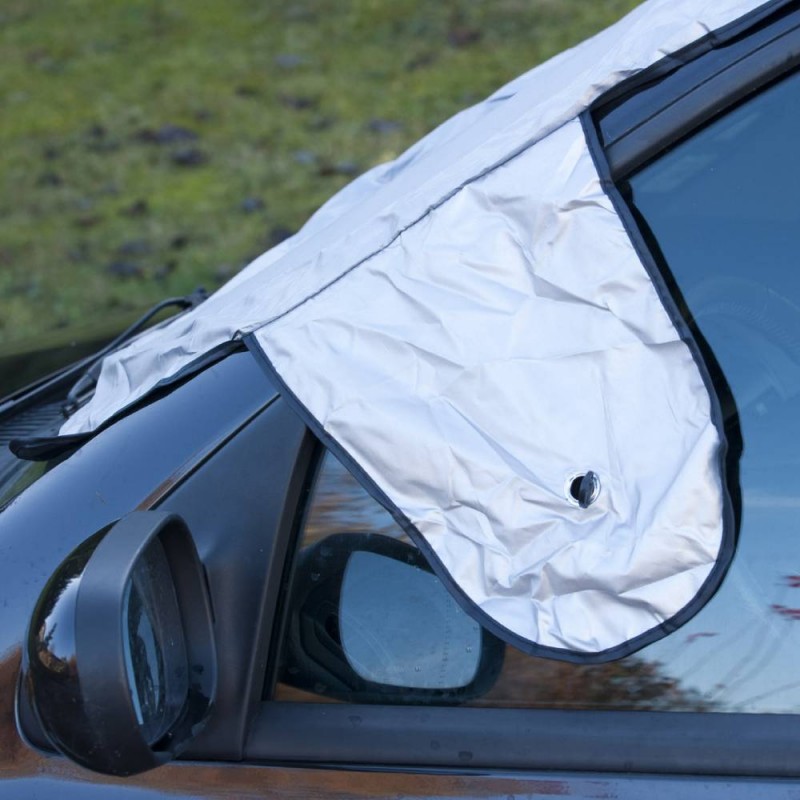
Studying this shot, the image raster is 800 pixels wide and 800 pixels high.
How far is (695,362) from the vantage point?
4.81 feet

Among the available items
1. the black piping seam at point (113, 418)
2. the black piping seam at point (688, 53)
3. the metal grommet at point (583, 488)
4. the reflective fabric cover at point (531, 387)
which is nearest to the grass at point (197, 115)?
the black piping seam at point (113, 418)

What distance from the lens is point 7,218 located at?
7164mm

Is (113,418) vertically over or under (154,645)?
over

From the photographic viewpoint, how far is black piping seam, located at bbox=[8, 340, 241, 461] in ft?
5.63

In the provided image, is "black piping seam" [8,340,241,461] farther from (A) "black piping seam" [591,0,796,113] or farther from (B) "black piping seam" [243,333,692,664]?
(A) "black piping seam" [591,0,796,113]

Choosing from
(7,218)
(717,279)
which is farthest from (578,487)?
(7,218)

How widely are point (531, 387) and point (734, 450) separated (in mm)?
263

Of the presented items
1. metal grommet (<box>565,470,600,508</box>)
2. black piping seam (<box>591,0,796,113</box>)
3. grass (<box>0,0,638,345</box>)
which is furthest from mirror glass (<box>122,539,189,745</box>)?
grass (<box>0,0,638,345</box>)

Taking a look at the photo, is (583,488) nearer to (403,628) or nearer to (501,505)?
(501,505)

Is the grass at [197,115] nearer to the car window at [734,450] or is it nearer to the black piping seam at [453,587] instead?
the black piping seam at [453,587]

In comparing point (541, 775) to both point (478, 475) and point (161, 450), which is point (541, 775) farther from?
point (161, 450)

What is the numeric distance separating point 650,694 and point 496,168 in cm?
72

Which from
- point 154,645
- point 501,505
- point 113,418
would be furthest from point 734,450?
point 113,418

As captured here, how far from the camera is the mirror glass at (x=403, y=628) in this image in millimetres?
1450
